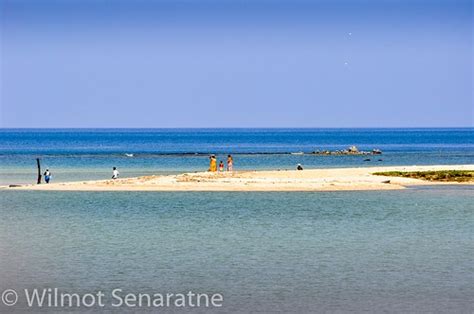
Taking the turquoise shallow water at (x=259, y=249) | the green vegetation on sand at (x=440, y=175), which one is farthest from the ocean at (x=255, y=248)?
the green vegetation on sand at (x=440, y=175)

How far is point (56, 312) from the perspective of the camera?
23734 mm

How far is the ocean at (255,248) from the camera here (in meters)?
26.2

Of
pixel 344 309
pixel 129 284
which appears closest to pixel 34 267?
pixel 129 284

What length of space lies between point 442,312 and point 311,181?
1620 inches

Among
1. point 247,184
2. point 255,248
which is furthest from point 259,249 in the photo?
point 247,184

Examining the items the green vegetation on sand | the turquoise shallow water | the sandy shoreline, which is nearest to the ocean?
the turquoise shallow water

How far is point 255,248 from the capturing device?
3462 cm

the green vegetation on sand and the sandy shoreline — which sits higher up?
the green vegetation on sand

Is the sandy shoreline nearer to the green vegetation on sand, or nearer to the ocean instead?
the green vegetation on sand

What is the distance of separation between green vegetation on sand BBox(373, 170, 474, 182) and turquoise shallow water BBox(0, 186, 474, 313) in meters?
11.5

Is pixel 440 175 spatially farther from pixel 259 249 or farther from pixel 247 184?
pixel 259 249

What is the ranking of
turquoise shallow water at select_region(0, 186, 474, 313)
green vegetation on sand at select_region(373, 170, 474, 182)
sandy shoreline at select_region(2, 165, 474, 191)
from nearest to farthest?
turquoise shallow water at select_region(0, 186, 474, 313), sandy shoreline at select_region(2, 165, 474, 191), green vegetation on sand at select_region(373, 170, 474, 182)

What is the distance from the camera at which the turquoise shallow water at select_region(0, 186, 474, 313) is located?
2641cm

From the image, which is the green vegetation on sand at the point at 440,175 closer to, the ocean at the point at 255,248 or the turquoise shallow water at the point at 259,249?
the ocean at the point at 255,248
